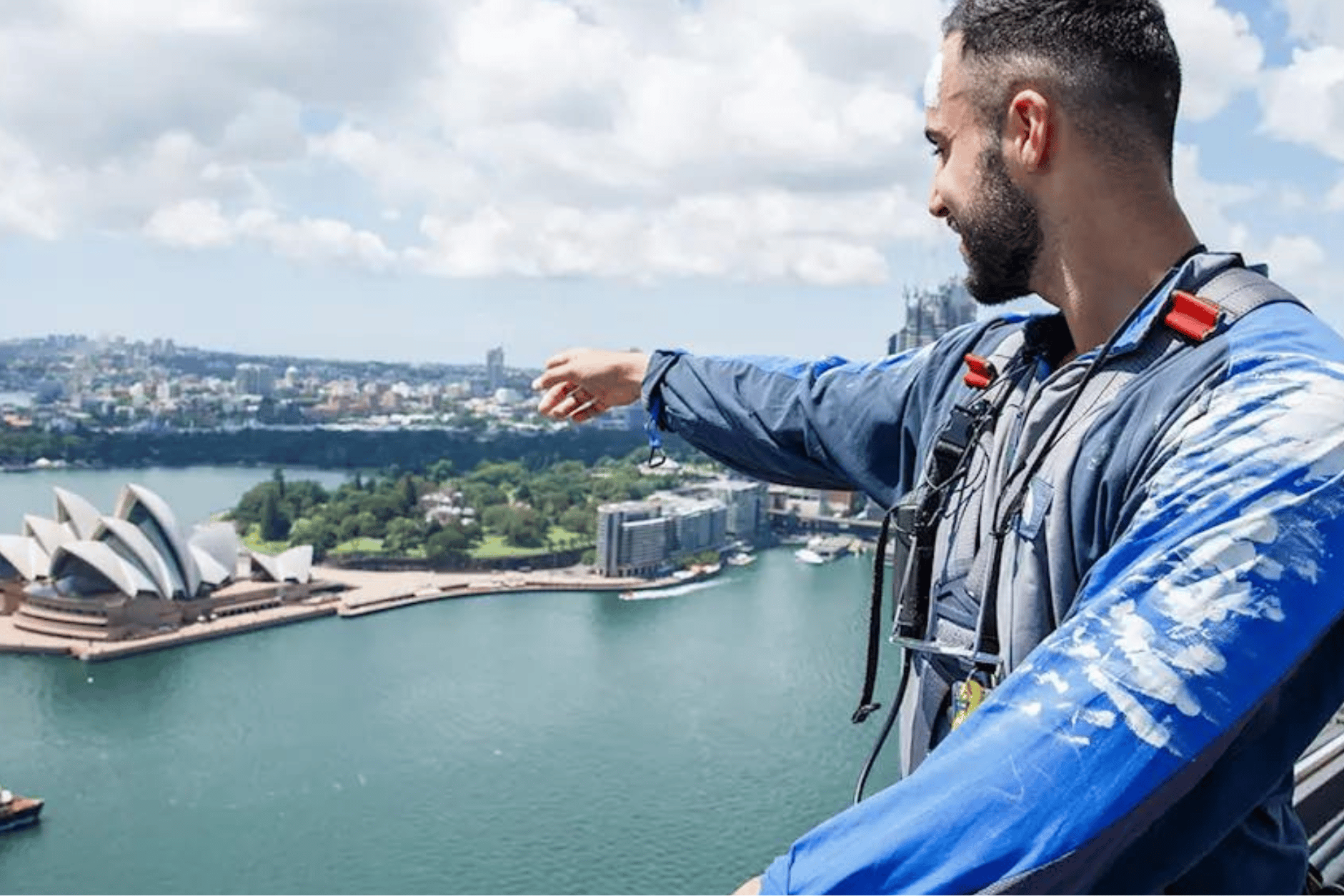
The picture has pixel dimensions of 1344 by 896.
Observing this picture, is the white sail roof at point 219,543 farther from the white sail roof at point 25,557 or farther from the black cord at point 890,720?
the black cord at point 890,720

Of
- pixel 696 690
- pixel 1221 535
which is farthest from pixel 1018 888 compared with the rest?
pixel 696 690

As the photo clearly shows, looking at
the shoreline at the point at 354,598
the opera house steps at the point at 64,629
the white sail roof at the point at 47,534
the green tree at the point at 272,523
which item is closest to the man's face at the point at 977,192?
the shoreline at the point at 354,598

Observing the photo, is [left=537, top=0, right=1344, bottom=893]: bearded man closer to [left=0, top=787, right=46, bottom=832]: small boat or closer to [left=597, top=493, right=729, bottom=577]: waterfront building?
[left=0, top=787, right=46, bottom=832]: small boat

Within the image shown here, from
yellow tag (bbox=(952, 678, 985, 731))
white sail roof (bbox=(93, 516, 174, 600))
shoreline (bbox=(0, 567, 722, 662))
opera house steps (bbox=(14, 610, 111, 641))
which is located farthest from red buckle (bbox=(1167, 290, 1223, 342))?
white sail roof (bbox=(93, 516, 174, 600))

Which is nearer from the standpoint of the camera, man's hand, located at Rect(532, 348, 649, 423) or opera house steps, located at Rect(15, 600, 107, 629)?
man's hand, located at Rect(532, 348, 649, 423)

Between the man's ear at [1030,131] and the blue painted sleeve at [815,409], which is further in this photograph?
the blue painted sleeve at [815,409]

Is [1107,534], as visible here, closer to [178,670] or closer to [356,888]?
[356,888]
